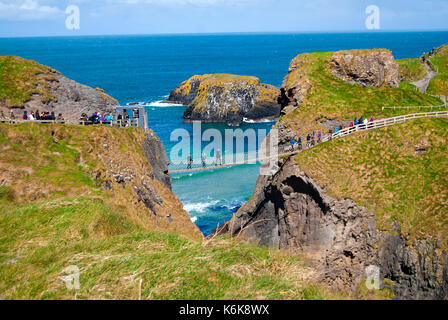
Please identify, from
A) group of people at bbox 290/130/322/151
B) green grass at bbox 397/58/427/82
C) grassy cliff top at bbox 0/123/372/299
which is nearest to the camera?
grassy cliff top at bbox 0/123/372/299

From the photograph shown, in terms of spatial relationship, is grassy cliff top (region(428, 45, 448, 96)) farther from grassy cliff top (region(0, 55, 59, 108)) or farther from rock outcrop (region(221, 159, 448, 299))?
grassy cliff top (region(0, 55, 59, 108))

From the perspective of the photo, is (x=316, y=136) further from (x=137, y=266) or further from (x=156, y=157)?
(x=137, y=266)

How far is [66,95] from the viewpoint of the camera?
35219 millimetres

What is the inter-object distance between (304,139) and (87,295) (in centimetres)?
2602

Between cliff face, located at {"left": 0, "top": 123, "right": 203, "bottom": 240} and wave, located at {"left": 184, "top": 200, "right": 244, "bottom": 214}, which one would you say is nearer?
cliff face, located at {"left": 0, "top": 123, "right": 203, "bottom": 240}

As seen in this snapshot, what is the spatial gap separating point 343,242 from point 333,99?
15175 mm

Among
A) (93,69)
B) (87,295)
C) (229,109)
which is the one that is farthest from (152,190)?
(93,69)

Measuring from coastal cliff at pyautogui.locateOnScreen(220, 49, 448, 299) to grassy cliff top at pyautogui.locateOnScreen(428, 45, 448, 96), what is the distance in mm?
21297

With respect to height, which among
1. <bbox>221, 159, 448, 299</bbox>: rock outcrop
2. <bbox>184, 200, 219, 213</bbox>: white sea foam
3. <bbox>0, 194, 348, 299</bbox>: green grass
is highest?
<bbox>0, 194, 348, 299</bbox>: green grass

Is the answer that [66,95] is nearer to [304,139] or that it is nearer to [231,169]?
[304,139]

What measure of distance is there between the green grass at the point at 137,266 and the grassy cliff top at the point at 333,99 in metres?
22.6

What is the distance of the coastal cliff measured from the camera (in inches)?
992

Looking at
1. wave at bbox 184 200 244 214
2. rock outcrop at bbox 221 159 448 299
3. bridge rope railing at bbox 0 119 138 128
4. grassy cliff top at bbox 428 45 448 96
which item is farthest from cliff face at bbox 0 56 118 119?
grassy cliff top at bbox 428 45 448 96
